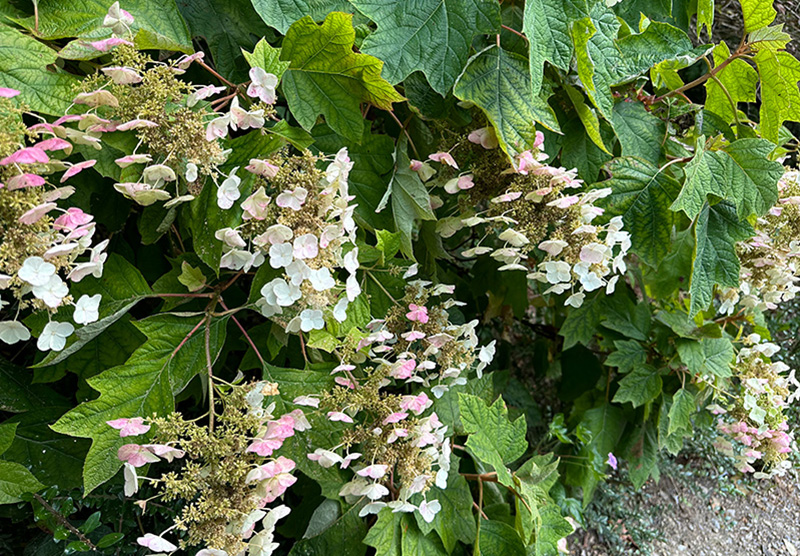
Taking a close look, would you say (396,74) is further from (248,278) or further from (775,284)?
(775,284)

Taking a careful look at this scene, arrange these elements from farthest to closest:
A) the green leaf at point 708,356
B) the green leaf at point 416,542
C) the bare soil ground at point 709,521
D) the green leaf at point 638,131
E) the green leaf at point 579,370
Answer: the bare soil ground at point 709,521 < the green leaf at point 579,370 < the green leaf at point 708,356 < the green leaf at point 638,131 < the green leaf at point 416,542

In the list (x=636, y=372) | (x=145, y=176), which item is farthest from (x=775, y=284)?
(x=145, y=176)

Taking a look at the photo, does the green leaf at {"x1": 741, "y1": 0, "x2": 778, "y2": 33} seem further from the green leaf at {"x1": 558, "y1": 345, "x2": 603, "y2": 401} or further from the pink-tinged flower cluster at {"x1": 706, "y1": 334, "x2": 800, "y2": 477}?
the green leaf at {"x1": 558, "y1": 345, "x2": 603, "y2": 401}

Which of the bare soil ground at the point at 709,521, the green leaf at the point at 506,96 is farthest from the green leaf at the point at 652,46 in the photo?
the bare soil ground at the point at 709,521

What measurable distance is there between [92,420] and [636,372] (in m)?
1.36

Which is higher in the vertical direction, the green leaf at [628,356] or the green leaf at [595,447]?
the green leaf at [628,356]

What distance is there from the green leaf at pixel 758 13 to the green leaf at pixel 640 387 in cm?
88

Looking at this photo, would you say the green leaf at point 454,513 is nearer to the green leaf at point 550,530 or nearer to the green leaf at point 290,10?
the green leaf at point 550,530

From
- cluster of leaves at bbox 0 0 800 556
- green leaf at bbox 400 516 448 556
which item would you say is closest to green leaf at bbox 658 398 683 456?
cluster of leaves at bbox 0 0 800 556

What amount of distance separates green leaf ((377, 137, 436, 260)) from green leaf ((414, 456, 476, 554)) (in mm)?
440

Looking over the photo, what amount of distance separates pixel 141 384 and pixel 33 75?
0.38m

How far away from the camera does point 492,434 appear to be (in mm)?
1125

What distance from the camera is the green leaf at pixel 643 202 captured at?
1078 millimetres

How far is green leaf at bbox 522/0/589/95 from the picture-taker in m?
0.83
